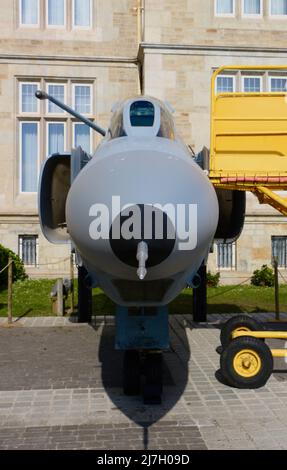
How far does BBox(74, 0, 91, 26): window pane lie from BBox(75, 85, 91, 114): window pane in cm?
266

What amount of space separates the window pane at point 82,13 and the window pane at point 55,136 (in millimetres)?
4183

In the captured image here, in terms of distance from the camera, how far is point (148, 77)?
54.2ft

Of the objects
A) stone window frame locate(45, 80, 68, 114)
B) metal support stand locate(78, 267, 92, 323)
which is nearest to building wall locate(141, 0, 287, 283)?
stone window frame locate(45, 80, 68, 114)

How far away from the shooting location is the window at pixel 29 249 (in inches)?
693

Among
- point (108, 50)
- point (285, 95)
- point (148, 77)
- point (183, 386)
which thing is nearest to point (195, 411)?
point (183, 386)

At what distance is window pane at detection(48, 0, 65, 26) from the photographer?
17969 mm

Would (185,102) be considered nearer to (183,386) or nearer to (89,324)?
(89,324)

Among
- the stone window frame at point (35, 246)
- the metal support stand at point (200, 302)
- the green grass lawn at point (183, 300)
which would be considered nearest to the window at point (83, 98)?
the stone window frame at point (35, 246)

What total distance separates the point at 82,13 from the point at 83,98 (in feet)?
11.6

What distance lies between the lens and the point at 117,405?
5.21 m

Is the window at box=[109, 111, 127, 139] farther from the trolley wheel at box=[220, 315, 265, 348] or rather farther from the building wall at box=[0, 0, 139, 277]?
the building wall at box=[0, 0, 139, 277]

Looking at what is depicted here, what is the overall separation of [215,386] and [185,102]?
1300 cm

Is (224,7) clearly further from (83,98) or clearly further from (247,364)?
(247,364)

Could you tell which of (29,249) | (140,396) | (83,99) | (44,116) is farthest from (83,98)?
(140,396)
